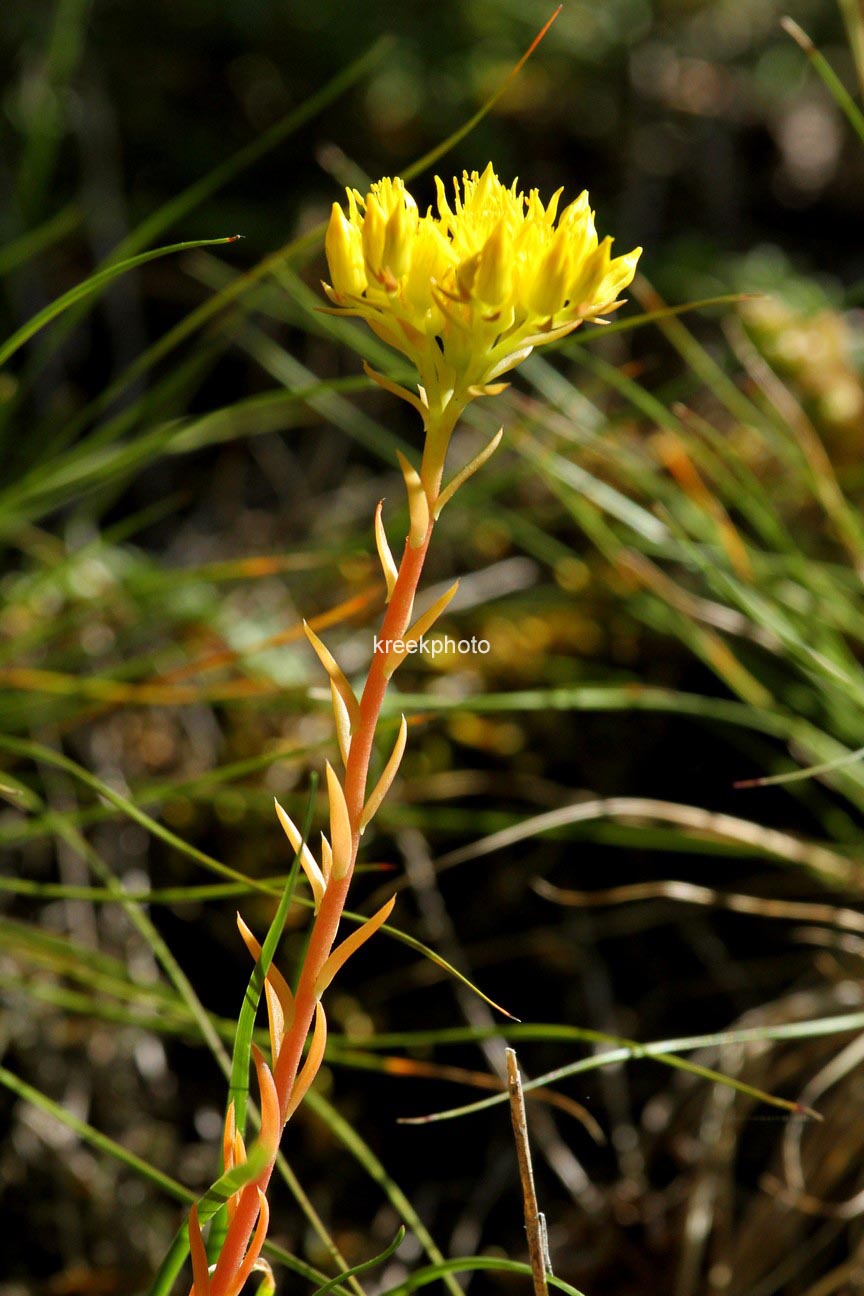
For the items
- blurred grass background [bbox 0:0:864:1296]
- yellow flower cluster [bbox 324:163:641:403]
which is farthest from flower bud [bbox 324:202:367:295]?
blurred grass background [bbox 0:0:864:1296]

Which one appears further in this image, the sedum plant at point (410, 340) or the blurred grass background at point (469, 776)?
the blurred grass background at point (469, 776)

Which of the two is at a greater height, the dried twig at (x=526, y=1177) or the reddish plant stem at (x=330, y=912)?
the reddish plant stem at (x=330, y=912)

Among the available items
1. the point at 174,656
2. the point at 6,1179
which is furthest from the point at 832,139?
the point at 6,1179

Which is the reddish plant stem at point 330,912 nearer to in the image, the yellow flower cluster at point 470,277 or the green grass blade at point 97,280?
the yellow flower cluster at point 470,277

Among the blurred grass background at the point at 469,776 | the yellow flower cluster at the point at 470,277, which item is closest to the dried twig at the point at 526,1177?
the blurred grass background at the point at 469,776

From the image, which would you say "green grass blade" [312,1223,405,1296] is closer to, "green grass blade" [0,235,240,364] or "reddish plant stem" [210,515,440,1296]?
"reddish plant stem" [210,515,440,1296]

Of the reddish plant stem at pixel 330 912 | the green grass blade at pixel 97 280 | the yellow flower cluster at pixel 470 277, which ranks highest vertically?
the green grass blade at pixel 97 280

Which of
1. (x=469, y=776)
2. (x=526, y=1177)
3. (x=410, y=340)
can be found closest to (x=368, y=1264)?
(x=526, y=1177)

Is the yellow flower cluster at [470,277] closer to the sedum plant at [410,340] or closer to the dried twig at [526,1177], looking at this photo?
the sedum plant at [410,340]

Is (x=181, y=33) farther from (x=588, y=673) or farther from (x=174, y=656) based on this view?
(x=588, y=673)
